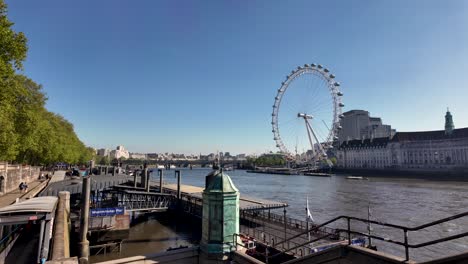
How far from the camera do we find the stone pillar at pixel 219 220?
8.36m

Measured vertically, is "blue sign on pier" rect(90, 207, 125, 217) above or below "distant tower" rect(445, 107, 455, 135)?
below

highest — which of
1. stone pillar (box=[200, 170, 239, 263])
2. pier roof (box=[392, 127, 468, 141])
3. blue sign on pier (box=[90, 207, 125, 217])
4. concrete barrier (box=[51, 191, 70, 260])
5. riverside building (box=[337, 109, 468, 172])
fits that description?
pier roof (box=[392, 127, 468, 141])

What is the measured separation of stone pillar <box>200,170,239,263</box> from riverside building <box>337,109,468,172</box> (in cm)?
13792

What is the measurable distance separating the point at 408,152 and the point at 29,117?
169 m

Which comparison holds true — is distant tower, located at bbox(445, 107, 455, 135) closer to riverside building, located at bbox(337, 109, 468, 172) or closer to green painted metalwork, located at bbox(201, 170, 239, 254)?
riverside building, located at bbox(337, 109, 468, 172)

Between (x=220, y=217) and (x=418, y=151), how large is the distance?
172 m

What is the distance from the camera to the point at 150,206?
1626 inches

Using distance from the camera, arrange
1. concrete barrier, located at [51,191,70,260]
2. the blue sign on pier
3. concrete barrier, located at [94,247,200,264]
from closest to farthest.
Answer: concrete barrier, located at [94,247,200,264]
concrete barrier, located at [51,191,70,260]
the blue sign on pier

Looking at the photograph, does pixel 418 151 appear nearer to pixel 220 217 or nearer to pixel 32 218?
pixel 220 217

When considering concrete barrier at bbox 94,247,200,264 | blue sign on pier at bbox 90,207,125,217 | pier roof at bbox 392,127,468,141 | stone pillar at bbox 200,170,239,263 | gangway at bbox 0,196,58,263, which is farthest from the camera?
pier roof at bbox 392,127,468,141

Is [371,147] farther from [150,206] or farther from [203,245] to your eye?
[203,245]

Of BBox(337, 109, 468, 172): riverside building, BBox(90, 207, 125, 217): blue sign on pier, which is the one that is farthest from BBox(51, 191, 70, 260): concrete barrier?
BBox(337, 109, 468, 172): riverside building

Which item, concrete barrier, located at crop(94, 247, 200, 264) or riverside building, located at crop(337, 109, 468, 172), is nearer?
concrete barrier, located at crop(94, 247, 200, 264)

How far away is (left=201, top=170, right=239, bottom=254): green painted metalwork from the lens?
8.41m
